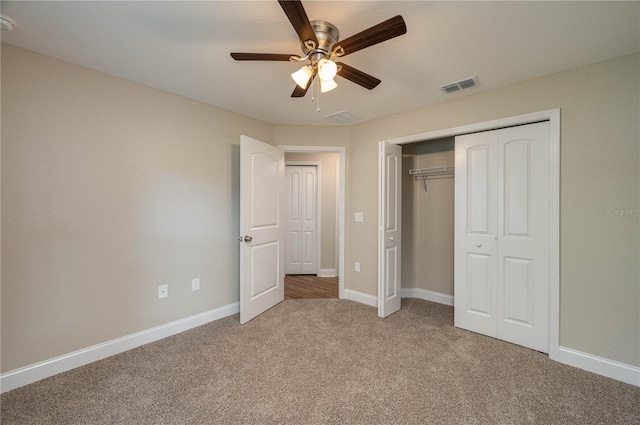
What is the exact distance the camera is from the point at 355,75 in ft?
5.99

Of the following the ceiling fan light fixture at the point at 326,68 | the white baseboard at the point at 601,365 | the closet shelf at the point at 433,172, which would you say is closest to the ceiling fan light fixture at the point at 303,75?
the ceiling fan light fixture at the point at 326,68

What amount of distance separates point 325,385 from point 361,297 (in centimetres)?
181

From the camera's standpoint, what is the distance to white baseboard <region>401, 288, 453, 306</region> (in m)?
3.61

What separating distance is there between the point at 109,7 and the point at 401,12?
1.67 meters

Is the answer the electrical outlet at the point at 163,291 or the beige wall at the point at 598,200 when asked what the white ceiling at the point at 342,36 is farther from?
the electrical outlet at the point at 163,291

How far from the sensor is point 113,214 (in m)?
2.36

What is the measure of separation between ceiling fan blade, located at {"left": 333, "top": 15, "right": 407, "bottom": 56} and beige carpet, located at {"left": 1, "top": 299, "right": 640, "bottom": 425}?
2.16m

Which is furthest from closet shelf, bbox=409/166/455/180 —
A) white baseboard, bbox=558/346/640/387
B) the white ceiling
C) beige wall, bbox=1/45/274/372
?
beige wall, bbox=1/45/274/372

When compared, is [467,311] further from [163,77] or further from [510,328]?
[163,77]

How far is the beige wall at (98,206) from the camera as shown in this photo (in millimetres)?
1938

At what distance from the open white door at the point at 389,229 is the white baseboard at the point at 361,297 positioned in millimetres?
319

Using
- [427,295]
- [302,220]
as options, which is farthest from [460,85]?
[302,220]

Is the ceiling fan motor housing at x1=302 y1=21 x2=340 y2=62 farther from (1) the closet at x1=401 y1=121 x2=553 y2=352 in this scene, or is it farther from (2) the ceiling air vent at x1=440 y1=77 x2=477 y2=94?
(1) the closet at x1=401 y1=121 x2=553 y2=352

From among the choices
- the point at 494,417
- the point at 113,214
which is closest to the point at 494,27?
the point at 494,417
